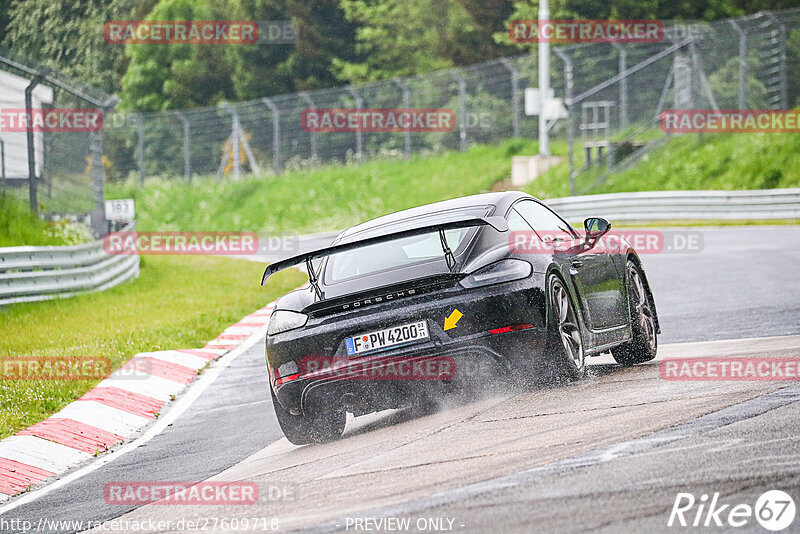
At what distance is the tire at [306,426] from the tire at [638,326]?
242 centimetres

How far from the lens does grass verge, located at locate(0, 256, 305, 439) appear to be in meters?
10.4

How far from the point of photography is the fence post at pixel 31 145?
58.2 ft

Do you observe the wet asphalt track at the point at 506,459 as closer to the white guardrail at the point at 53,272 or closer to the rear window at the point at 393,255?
the rear window at the point at 393,255

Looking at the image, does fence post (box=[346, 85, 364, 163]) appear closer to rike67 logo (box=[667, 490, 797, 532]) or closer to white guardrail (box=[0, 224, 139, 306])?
white guardrail (box=[0, 224, 139, 306])

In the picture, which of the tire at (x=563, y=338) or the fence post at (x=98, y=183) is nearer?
Answer: the tire at (x=563, y=338)

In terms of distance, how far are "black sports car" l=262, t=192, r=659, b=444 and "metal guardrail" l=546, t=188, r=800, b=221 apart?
18.7 m

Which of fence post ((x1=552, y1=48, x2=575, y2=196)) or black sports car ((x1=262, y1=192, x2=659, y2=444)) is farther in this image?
fence post ((x1=552, y1=48, x2=575, y2=196))

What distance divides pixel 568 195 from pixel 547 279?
24858mm

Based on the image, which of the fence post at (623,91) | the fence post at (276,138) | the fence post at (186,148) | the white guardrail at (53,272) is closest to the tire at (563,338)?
the white guardrail at (53,272)

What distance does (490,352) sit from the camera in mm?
7262

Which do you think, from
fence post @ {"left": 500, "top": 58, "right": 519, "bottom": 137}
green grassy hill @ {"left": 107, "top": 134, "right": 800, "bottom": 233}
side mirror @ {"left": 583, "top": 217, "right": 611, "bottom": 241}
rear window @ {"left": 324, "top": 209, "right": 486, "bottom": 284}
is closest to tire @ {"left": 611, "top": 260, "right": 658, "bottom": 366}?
side mirror @ {"left": 583, "top": 217, "right": 611, "bottom": 241}

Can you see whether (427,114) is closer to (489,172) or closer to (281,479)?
(489,172)

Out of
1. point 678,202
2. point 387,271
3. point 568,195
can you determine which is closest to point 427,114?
point 568,195

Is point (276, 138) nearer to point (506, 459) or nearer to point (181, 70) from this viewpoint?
point (181, 70)
